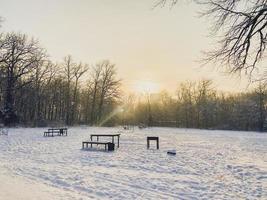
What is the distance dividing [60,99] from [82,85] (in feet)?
25.2

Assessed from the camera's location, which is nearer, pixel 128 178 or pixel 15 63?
pixel 128 178

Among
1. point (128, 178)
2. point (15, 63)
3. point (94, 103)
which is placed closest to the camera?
point (128, 178)

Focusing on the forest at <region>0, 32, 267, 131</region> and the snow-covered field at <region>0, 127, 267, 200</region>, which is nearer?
the snow-covered field at <region>0, 127, 267, 200</region>

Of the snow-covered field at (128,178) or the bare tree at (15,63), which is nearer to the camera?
the snow-covered field at (128,178)

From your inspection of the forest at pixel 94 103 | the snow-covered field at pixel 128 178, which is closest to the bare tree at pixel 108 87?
the forest at pixel 94 103

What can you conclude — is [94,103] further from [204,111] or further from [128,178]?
[128,178]

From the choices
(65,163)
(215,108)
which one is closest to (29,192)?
(65,163)

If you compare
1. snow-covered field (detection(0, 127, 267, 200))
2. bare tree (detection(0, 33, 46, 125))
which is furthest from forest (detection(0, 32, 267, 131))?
snow-covered field (detection(0, 127, 267, 200))

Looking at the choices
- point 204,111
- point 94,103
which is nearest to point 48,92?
point 94,103

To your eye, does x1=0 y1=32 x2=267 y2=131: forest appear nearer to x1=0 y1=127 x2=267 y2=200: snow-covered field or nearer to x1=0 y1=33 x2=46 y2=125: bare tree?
x1=0 y1=33 x2=46 y2=125: bare tree

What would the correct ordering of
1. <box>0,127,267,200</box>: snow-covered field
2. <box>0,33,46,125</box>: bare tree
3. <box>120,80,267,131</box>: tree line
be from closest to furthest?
<box>0,127,267,200</box>: snow-covered field
<box>0,33,46,125</box>: bare tree
<box>120,80,267,131</box>: tree line

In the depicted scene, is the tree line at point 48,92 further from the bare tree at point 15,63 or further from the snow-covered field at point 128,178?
the snow-covered field at point 128,178

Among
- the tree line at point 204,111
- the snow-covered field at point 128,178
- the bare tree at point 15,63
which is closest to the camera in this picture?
the snow-covered field at point 128,178

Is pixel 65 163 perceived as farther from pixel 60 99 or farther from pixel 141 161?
pixel 60 99
